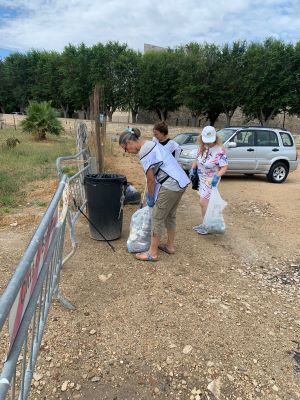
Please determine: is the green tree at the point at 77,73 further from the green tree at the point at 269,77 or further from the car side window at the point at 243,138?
the car side window at the point at 243,138

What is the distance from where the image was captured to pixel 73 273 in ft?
13.6

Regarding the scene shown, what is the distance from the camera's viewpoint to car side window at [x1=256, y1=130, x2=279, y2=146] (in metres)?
11.1

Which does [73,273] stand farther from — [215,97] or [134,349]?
[215,97]

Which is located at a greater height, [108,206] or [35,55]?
[35,55]

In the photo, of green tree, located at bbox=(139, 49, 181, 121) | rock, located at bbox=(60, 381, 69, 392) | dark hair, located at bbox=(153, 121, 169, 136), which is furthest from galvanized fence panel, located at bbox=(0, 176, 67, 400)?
green tree, located at bbox=(139, 49, 181, 121)

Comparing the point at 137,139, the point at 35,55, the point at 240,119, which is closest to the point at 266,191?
the point at 137,139

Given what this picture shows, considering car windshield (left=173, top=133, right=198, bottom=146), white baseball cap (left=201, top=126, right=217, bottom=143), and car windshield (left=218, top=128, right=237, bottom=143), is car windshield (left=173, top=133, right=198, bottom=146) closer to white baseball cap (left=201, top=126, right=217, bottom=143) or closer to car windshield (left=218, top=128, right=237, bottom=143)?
car windshield (left=218, top=128, right=237, bottom=143)

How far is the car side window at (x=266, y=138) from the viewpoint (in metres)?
11.1

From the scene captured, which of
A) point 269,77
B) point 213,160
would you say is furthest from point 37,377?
point 269,77

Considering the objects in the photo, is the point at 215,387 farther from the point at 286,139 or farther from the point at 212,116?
the point at 212,116

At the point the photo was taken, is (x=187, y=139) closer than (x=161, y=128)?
No

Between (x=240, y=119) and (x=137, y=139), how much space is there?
144 ft

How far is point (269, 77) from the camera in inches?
1148

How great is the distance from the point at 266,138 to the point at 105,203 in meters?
7.81
